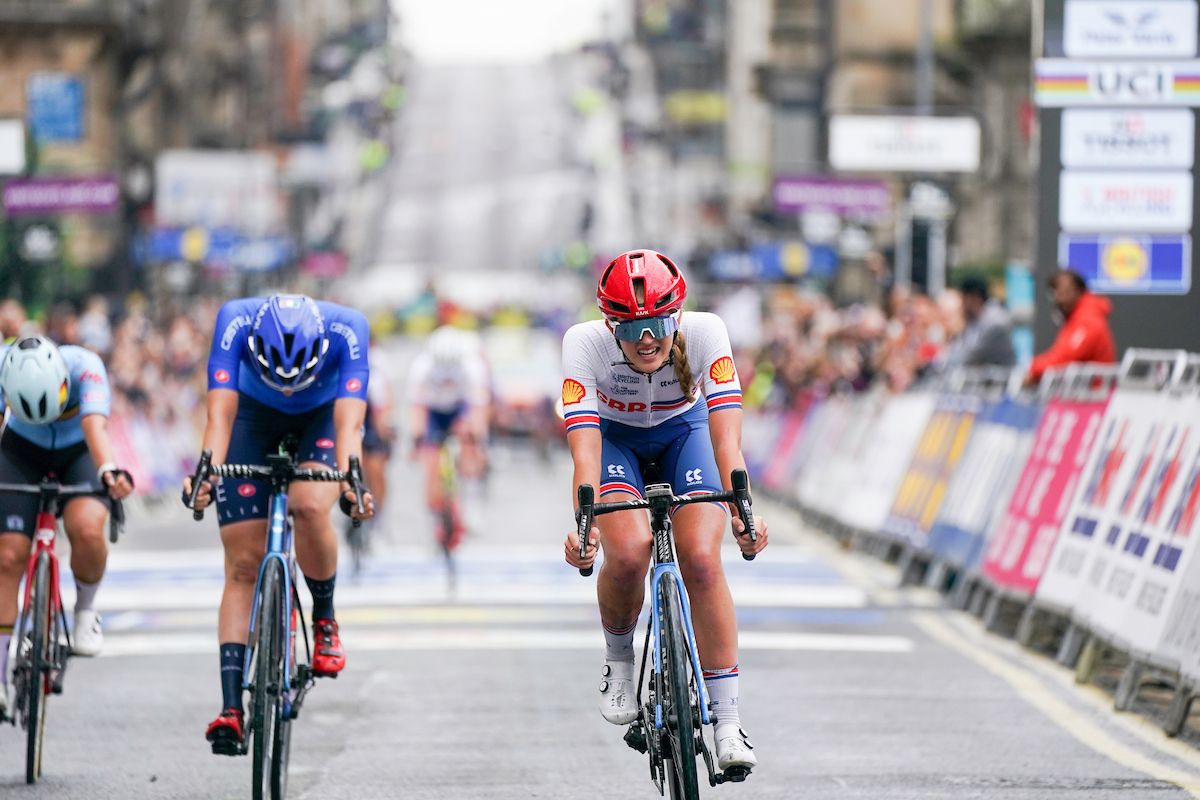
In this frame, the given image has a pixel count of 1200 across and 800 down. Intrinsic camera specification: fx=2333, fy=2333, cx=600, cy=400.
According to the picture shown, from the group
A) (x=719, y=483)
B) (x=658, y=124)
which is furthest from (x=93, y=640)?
(x=658, y=124)

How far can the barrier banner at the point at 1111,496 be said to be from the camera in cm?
1155

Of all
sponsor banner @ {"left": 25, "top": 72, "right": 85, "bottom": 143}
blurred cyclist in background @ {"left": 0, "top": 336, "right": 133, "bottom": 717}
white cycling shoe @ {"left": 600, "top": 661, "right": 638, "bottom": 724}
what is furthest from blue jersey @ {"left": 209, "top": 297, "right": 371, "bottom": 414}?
sponsor banner @ {"left": 25, "top": 72, "right": 85, "bottom": 143}

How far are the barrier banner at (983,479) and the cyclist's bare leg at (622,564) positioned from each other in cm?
700

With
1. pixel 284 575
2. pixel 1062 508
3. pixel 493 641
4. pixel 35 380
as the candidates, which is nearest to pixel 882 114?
pixel 1062 508

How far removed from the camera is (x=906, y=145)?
31328 mm

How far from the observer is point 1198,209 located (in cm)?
1909

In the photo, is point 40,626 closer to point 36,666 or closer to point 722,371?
point 36,666

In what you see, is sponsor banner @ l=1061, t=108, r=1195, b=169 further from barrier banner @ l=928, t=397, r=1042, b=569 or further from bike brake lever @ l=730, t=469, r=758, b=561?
bike brake lever @ l=730, t=469, r=758, b=561

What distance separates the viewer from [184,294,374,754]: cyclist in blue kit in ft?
27.9

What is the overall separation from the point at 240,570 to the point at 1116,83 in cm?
1209

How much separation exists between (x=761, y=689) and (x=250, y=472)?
12.8 feet

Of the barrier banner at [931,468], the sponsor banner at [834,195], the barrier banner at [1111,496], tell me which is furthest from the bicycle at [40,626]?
the sponsor banner at [834,195]

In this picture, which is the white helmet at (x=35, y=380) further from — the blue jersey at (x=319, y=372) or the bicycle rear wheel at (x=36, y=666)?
the blue jersey at (x=319, y=372)

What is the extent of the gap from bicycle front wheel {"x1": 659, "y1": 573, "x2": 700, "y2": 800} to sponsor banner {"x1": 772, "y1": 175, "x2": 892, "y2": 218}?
26.8m
